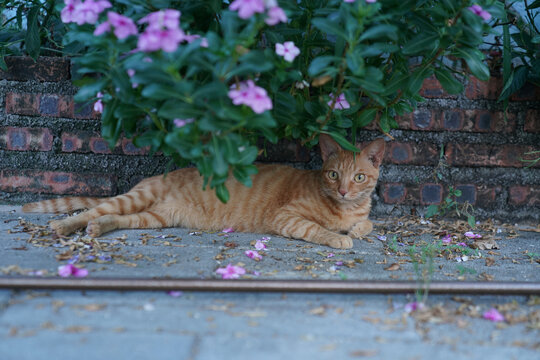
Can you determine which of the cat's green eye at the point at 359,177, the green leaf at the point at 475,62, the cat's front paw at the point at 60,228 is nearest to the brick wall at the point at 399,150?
the cat's green eye at the point at 359,177

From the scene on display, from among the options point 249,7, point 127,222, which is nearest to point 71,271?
point 127,222

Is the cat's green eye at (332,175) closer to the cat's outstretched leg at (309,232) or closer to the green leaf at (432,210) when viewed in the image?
the cat's outstretched leg at (309,232)

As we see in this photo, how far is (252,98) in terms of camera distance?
1438 mm

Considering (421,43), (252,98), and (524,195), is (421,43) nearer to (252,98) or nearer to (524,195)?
(252,98)

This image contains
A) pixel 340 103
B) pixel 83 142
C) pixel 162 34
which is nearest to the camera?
pixel 162 34

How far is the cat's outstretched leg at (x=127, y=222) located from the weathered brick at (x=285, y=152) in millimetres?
728

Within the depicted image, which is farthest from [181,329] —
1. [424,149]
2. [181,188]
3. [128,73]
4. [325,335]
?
[424,149]

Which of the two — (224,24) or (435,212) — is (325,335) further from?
(435,212)

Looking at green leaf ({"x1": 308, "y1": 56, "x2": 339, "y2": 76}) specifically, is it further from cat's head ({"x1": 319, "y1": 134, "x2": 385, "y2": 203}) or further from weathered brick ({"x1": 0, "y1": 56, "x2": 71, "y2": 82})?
weathered brick ({"x1": 0, "y1": 56, "x2": 71, "y2": 82})

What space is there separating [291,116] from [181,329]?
3.27ft

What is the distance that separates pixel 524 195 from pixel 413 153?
0.74 metres

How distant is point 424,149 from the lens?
2746 millimetres

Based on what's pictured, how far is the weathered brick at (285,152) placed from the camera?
2.79 metres

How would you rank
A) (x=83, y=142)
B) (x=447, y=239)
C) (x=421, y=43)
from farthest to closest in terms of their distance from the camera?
(x=83, y=142), (x=447, y=239), (x=421, y=43)
